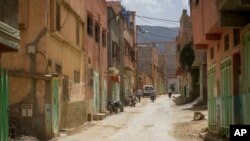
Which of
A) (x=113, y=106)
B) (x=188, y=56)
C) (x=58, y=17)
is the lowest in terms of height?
(x=113, y=106)

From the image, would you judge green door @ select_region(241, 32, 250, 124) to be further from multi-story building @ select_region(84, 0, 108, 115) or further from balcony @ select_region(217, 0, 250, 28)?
multi-story building @ select_region(84, 0, 108, 115)

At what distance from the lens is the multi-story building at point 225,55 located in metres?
12.5

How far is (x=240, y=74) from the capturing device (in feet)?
46.1

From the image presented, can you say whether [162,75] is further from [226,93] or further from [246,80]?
[246,80]

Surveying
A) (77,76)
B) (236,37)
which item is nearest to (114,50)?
(77,76)

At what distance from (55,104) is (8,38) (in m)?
7.98

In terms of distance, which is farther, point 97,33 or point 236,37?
point 97,33

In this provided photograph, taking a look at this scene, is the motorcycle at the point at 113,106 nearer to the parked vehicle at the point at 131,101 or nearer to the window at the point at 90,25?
the window at the point at 90,25

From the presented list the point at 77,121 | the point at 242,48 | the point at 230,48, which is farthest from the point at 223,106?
the point at 77,121

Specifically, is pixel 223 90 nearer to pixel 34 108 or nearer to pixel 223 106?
pixel 223 106

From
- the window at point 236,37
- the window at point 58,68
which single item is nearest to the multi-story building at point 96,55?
the window at point 58,68

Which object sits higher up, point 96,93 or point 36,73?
point 36,73

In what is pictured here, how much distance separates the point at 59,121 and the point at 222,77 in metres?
7.30

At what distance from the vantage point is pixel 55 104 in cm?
1944
